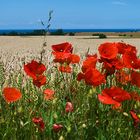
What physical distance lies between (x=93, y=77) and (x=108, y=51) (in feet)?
0.95

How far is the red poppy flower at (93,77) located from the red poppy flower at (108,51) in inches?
7.8

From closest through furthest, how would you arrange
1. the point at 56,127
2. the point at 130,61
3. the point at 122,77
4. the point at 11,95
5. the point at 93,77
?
the point at 56,127
the point at 11,95
the point at 93,77
the point at 130,61
the point at 122,77

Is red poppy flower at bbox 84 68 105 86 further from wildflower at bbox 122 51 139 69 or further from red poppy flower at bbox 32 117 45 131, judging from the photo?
red poppy flower at bbox 32 117 45 131

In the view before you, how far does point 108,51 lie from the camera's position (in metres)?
3.46

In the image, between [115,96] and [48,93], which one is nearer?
[115,96]

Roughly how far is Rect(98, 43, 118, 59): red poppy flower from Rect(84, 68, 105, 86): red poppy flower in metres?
0.20

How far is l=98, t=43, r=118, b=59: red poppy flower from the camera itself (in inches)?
135

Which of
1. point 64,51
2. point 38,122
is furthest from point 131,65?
point 38,122

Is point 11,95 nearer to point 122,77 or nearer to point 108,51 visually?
point 108,51

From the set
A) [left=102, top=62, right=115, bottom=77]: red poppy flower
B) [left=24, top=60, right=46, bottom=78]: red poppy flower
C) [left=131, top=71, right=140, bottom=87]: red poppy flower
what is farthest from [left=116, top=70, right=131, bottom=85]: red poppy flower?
[left=24, top=60, right=46, bottom=78]: red poppy flower

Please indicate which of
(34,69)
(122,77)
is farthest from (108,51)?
(34,69)

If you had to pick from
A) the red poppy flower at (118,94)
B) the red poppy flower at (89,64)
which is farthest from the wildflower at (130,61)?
the red poppy flower at (118,94)

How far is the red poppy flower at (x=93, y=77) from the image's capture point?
10.6ft

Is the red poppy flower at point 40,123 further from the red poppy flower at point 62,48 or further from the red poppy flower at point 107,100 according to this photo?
the red poppy flower at point 62,48
